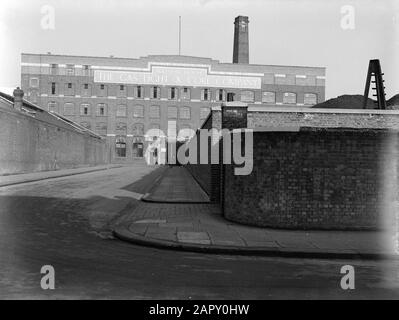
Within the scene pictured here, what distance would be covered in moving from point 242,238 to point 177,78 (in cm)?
7239

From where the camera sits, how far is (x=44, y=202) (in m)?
15.9

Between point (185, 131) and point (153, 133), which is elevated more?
point (185, 131)

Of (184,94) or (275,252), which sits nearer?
(275,252)

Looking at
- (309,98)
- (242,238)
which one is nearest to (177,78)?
(309,98)

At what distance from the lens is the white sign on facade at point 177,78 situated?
7788 cm

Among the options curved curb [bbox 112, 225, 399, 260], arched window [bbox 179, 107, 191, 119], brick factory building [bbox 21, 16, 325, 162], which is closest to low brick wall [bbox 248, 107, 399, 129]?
curved curb [bbox 112, 225, 399, 260]

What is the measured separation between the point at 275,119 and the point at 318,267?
16.6 metres

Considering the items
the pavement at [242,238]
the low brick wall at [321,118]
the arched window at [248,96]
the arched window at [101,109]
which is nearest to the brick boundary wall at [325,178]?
the pavement at [242,238]

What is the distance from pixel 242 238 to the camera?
31.3ft

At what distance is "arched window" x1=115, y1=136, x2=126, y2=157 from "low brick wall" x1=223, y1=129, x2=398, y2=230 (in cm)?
6909

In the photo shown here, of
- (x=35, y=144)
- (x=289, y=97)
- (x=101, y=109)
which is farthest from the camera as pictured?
(x=289, y=97)

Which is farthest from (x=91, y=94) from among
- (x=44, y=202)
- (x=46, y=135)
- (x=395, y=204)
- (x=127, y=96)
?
(x=395, y=204)

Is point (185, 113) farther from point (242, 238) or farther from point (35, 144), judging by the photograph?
point (242, 238)

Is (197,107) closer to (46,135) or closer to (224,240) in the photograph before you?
(46,135)
